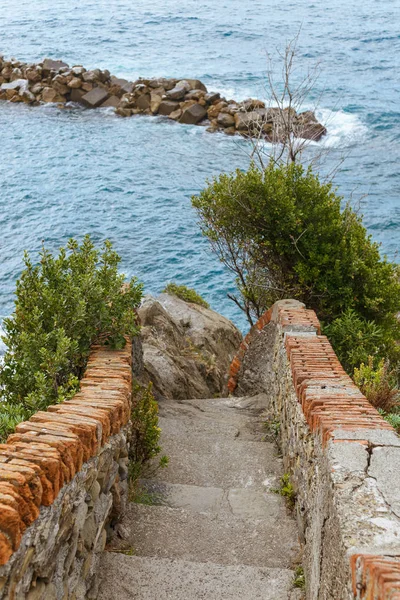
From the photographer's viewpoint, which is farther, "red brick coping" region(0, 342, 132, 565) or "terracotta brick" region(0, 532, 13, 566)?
"red brick coping" region(0, 342, 132, 565)

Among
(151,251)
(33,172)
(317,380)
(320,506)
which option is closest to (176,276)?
(151,251)

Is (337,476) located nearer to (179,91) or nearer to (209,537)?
(209,537)

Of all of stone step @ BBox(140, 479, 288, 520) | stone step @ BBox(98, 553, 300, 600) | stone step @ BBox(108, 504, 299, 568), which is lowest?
stone step @ BBox(140, 479, 288, 520)

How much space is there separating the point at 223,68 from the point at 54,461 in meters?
41.1

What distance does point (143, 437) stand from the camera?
718 centimetres

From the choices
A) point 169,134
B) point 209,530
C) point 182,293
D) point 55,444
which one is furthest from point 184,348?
point 169,134

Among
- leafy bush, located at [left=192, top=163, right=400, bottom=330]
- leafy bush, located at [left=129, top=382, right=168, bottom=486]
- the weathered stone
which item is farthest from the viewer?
the weathered stone

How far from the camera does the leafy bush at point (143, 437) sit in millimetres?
7137

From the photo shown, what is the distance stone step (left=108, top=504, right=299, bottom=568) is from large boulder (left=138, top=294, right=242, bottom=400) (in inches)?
162

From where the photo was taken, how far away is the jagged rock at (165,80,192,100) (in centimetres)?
3659

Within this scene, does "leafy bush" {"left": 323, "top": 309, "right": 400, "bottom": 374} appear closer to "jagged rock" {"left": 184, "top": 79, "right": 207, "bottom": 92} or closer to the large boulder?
the large boulder

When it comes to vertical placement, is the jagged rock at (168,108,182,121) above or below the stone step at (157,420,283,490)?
below

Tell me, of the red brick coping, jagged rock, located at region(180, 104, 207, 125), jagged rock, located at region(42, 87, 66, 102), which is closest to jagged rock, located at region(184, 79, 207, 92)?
jagged rock, located at region(180, 104, 207, 125)

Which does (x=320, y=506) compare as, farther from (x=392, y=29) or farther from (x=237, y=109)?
(x=392, y=29)
